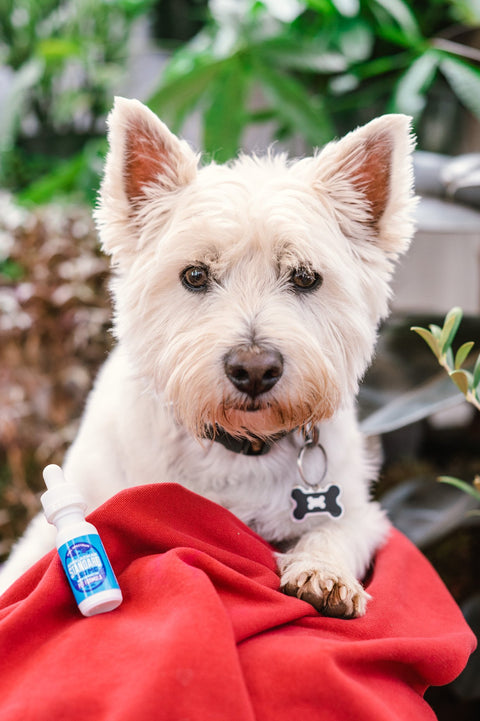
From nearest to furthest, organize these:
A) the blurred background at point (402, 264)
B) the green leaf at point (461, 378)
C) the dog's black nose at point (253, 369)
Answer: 1. the dog's black nose at point (253, 369)
2. the green leaf at point (461, 378)
3. the blurred background at point (402, 264)

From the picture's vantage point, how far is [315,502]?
1201 millimetres

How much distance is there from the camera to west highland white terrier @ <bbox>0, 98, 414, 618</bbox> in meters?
1.06

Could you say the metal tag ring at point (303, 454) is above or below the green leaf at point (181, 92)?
below

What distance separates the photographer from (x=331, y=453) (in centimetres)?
126

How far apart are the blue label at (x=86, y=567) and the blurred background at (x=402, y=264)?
2.45ft

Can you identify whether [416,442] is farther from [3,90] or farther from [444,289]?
[3,90]

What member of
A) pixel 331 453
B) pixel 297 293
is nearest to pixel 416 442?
pixel 331 453

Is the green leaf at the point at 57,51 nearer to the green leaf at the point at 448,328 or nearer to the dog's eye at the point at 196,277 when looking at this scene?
the dog's eye at the point at 196,277

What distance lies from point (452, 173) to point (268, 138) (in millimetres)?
2144

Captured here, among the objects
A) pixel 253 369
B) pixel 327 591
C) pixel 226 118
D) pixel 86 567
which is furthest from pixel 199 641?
pixel 226 118

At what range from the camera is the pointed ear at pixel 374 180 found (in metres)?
1.17

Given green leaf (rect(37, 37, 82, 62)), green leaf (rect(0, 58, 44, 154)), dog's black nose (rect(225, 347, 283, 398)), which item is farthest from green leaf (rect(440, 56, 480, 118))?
green leaf (rect(0, 58, 44, 154))

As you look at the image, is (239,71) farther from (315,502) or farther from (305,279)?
(315,502)

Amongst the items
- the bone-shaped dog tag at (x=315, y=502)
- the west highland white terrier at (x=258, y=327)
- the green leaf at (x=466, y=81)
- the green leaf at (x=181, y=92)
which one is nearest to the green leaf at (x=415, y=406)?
the west highland white terrier at (x=258, y=327)
